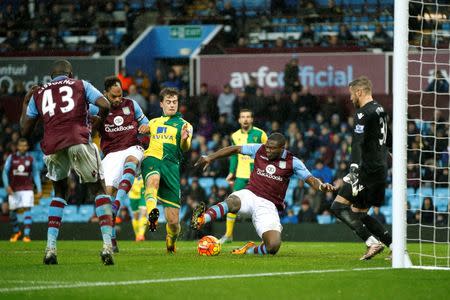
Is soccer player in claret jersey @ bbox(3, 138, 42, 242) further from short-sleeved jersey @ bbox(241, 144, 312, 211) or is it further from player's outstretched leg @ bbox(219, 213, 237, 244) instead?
short-sleeved jersey @ bbox(241, 144, 312, 211)

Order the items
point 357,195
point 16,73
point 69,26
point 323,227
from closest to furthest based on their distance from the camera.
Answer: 1. point 357,195
2. point 323,227
3. point 16,73
4. point 69,26

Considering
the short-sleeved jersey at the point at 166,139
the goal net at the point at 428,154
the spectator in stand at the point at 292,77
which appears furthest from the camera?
the spectator in stand at the point at 292,77

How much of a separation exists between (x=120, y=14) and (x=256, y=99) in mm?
8377

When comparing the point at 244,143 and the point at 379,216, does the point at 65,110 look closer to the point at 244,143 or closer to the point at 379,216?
the point at 244,143

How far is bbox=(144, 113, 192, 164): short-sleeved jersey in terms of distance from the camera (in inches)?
509

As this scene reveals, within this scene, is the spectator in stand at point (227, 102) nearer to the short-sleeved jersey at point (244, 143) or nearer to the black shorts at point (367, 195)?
the short-sleeved jersey at point (244, 143)

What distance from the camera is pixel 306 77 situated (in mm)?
24625

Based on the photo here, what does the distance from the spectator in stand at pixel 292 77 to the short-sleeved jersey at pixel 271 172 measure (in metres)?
11.4

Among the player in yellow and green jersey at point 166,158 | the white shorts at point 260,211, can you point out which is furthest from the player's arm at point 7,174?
the white shorts at point 260,211

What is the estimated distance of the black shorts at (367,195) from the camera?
36.5 feet

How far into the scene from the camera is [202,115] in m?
24.4

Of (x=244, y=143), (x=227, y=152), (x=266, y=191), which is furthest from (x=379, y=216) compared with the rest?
(x=227, y=152)

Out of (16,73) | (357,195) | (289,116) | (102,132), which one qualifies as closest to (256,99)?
(289,116)

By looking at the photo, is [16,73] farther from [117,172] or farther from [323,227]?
[117,172]
